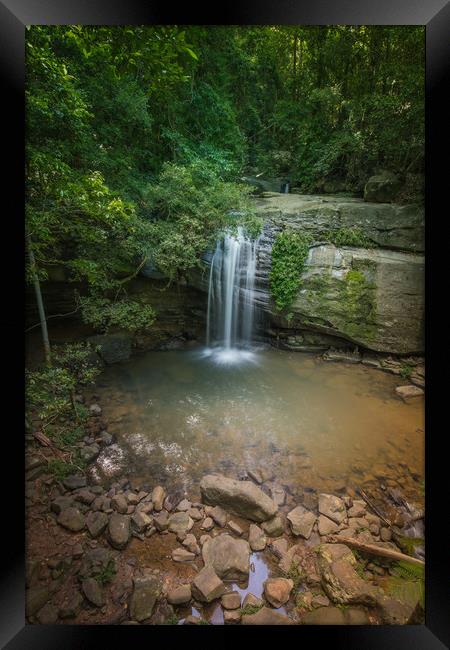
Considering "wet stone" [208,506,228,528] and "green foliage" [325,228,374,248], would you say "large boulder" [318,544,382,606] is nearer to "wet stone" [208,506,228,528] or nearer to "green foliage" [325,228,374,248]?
"wet stone" [208,506,228,528]

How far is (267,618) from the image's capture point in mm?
1576

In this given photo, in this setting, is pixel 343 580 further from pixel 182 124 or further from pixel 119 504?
pixel 182 124

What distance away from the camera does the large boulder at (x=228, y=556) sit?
177cm

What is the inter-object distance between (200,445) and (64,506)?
1.30 meters

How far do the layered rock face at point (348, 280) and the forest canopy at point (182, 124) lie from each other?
768 mm

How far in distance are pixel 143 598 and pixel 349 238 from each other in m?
5.16

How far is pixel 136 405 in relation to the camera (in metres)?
3.62

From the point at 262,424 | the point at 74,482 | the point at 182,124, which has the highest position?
the point at 182,124

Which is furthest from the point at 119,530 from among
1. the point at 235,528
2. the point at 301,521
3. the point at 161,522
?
the point at 301,521

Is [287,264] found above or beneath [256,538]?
above

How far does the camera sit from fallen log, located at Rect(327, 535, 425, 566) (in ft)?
5.87

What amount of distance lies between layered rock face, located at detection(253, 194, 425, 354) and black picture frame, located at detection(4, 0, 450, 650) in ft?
9.20

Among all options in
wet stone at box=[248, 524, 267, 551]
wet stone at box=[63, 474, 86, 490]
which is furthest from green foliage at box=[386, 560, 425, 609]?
wet stone at box=[63, 474, 86, 490]

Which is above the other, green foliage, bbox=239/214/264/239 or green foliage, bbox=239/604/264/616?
green foliage, bbox=239/214/264/239
